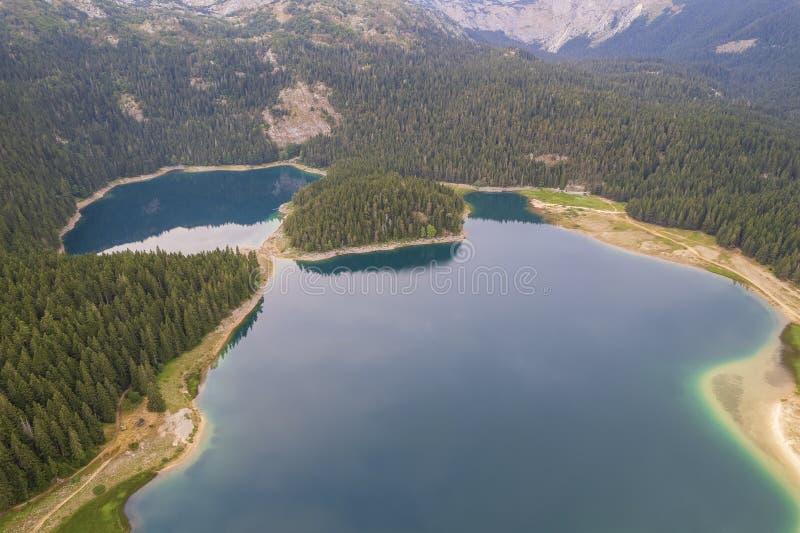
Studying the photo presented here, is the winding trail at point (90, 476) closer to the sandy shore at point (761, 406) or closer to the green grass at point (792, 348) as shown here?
the sandy shore at point (761, 406)

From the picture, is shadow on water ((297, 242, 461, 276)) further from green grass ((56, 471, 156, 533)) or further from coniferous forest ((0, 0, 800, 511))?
green grass ((56, 471, 156, 533))

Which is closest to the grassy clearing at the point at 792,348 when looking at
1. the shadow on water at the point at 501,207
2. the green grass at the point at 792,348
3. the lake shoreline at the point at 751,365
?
the green grass at the point at 792,348

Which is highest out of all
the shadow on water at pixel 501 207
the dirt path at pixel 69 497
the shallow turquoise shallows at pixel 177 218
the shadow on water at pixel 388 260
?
the dirt path at pixel 69 497

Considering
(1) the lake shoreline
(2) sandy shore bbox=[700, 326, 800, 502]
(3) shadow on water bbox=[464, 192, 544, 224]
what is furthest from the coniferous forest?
(2) sandy shore bbox=[700, 326, 800, 502]

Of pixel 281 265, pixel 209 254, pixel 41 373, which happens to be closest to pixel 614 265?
pixel 281 265

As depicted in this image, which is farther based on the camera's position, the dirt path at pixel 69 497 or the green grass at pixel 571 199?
the green grass at pixel 571 199

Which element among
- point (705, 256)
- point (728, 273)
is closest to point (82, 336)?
point (728, 273)

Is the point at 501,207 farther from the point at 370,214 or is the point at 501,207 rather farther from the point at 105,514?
the point at 105,514

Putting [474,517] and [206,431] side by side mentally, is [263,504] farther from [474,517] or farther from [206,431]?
[474,517]
